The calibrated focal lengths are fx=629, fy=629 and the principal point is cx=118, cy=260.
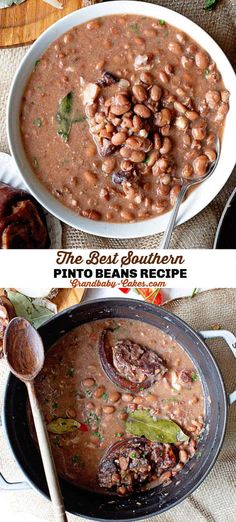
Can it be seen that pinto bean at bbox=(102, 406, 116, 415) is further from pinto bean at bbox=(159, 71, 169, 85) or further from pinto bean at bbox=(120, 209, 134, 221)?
pinto bean at bbox=(159, 71, 169, 85)

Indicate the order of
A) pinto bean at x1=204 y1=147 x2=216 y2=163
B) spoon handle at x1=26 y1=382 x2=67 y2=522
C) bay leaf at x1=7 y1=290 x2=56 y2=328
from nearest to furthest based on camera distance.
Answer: spoon handle at x1=26 y1=382 x2=67 y2=522 < pinto bean at x1=204 y1=147 x2=216 y2=163 < bay leaf at x1=7 y1=290 x2=56 y2=328

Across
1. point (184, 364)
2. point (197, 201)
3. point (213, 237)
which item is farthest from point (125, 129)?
point (184, 364)

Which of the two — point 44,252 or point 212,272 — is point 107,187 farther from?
point 212,272

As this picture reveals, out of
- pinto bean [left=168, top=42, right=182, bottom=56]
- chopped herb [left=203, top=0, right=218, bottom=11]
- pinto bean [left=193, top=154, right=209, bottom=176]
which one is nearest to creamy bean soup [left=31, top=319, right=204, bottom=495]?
pinto bean [left=193, top=154, right=209, bottom=176]

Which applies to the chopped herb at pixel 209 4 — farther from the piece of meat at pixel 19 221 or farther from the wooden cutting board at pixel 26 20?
the piece of meat at pixel 19 221

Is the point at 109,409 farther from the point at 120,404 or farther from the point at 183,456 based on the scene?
the point at 183,456

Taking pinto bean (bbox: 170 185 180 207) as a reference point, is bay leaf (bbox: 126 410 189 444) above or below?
below
